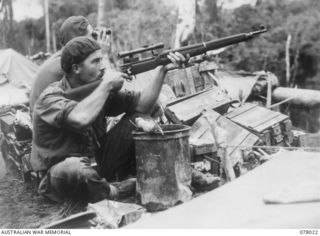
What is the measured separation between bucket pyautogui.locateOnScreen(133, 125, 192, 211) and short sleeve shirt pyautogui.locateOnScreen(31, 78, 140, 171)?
1.44 feet

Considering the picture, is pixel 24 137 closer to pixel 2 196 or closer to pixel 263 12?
pixel 2 196

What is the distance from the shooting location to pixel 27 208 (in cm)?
381

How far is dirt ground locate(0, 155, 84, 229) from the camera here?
3434mm

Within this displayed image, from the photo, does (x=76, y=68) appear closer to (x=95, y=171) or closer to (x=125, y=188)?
(x=95, y=171)

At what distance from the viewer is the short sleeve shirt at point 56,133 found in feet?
10.6

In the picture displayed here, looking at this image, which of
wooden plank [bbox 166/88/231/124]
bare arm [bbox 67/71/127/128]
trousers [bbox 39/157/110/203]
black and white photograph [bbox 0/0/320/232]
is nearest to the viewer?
black and white photograph [bbox 0/0/320/232]

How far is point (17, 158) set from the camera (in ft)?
16.7

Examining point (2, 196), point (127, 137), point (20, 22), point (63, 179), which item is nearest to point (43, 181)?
point (63, 179)

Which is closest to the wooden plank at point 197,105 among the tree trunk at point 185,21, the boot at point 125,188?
the boot at point 125,188

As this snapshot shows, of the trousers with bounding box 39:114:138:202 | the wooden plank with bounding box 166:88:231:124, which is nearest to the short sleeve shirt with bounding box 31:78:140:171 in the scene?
the trousers with bounding box 39:114:138:202

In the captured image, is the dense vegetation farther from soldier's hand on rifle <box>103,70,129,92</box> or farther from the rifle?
soldier's hand on rifle <box>103,70,129,92</box>

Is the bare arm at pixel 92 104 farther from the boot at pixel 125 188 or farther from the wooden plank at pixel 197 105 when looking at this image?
the wooden plank at pixel 197 105

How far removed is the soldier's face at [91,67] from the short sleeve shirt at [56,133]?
7.0 inches

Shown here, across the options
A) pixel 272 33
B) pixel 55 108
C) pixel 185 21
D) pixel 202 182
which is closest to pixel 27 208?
pixel 55 108
